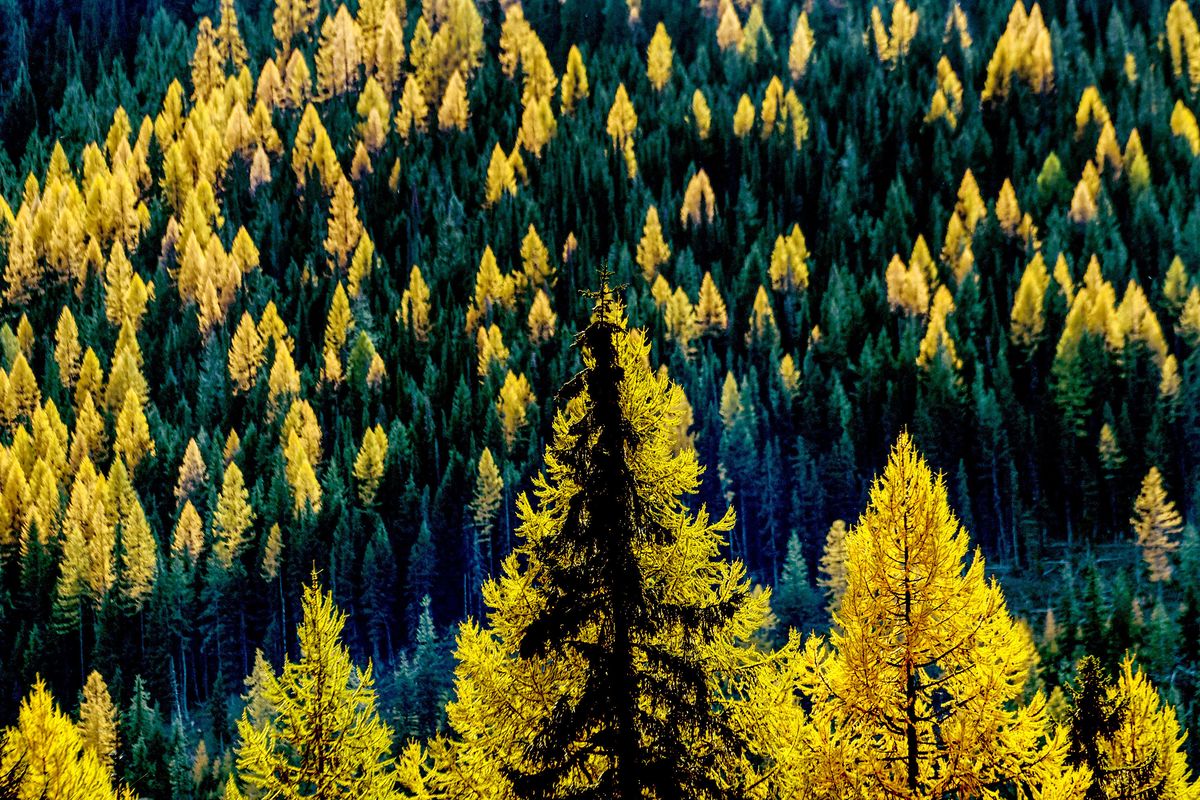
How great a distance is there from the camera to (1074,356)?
333 feet

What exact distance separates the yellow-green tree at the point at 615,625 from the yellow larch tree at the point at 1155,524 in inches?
3086

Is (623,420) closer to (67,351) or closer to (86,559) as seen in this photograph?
(86,559)

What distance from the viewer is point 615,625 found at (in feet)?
41.0

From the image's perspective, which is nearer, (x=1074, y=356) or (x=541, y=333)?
(x=1074, y=356)

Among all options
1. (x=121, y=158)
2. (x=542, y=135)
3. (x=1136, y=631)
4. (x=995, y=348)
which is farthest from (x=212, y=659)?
(x=121, y=158)

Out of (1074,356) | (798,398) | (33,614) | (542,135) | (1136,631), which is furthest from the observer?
(542,135)

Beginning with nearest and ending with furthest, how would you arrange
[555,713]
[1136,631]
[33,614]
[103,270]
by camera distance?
1. [555,713]
2. [1136,631]
3. [33,614]
4. [103,270]

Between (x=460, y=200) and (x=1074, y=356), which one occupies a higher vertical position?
(x=460, y=200)

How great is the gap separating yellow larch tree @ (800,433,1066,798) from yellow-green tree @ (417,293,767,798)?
1.35m

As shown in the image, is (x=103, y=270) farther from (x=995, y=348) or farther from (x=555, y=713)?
(x=555, y=713)

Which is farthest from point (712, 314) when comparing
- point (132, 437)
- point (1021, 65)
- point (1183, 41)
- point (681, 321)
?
point (1183, 41)

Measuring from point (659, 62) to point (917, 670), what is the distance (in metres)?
188

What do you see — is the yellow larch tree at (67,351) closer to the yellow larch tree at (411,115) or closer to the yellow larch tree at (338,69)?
the yellow larch tree at (411,115)

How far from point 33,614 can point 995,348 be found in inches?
3758
